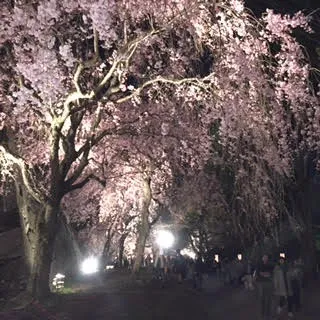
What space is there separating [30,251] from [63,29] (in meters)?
6.51

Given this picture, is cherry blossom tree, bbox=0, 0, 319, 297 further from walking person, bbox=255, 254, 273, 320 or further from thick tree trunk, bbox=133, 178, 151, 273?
thick tree trunk, bbox=133, 178, 151, 273

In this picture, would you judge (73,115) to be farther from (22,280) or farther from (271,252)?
(271,252)

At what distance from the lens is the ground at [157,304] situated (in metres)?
13.2

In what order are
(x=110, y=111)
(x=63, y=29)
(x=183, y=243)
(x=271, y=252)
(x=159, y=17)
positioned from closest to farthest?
(x=159, y=17), (x=63, y=29), (x=110, y=111), (x=271, y=252), (x=183, y=243)

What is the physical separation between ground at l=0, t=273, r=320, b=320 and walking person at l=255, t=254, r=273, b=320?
2.69 ft

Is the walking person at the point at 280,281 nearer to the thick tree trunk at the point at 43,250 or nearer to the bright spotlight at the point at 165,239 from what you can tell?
the thick tree trunk at the point at 43,250

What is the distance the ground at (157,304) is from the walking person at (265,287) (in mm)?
821

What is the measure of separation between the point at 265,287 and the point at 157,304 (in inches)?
184

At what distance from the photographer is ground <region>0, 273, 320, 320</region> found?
13.2 metres

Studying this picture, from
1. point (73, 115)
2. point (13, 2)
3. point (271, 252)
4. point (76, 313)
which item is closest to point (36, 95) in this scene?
point (73, 115)

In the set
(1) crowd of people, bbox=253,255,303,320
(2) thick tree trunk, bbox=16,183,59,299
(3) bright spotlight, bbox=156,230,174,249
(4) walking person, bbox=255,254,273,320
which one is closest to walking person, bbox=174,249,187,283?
(3) bright spotlight, bbox=156,230,174,249

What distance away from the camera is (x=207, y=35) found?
12.5 meters

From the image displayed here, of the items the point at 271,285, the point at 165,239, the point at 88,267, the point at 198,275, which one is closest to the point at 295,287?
the point at 271,285

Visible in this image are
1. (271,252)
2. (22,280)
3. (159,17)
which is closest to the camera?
(159,17)
